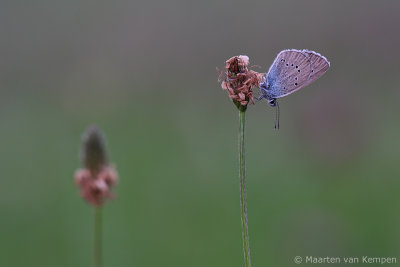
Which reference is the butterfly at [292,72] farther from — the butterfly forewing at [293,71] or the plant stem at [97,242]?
the plant stem at [97,242]

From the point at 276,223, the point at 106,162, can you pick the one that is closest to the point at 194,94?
the point at 276,223

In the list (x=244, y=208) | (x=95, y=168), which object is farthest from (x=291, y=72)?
(x=95, y=168)

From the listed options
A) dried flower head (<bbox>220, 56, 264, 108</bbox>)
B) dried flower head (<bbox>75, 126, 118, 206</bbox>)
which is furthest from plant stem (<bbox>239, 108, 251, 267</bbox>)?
dried flower head (<bbox>75, 126, 118, 206</bbox>)

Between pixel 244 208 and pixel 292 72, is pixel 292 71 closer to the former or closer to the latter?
pixel 292 72

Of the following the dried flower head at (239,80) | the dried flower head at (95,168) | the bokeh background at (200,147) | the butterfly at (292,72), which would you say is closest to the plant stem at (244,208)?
the dried flower head at (239,80)

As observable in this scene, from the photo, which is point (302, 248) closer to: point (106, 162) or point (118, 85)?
point (106, 162)

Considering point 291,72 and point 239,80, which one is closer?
point 239,80
